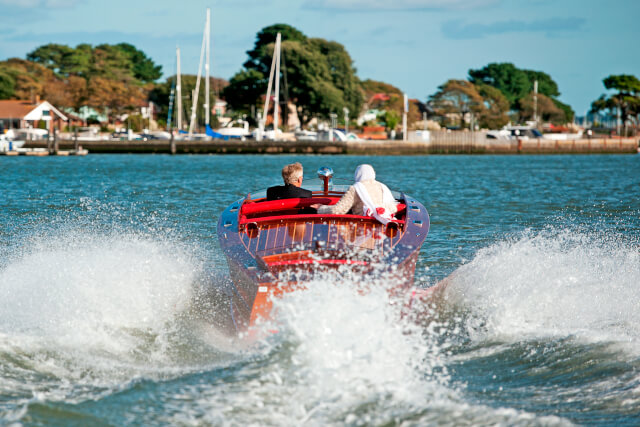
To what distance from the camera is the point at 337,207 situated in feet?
26.1

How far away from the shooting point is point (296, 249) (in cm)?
713

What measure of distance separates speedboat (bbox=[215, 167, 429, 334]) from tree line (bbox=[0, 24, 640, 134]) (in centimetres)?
6715

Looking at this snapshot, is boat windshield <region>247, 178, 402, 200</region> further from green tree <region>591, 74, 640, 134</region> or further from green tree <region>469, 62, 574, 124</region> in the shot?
green tree <region>469, 62, 574, 124</region>

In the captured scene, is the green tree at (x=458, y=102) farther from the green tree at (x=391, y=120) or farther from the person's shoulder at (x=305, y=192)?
the person's shoulder at (x=305, y=192)

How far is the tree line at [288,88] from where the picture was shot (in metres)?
81.8

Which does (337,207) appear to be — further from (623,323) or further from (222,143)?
(222,143)

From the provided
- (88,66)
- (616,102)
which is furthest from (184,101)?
(616,102)

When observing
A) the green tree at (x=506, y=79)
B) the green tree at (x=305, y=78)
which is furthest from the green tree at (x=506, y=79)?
the green tree at (x=305, y=78)

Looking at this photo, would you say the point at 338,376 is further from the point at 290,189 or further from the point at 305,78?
the point at 305,78

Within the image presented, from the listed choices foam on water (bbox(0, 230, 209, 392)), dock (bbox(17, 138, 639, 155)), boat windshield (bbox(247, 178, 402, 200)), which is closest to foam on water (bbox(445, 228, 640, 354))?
boat windshield (bbox(247, 178, 402, 200))

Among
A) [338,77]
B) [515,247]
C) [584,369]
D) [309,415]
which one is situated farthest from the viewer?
[338,77]

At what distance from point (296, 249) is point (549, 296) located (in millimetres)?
2673

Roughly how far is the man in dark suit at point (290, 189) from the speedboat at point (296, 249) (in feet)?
0.25

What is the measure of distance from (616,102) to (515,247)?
9193 cm
